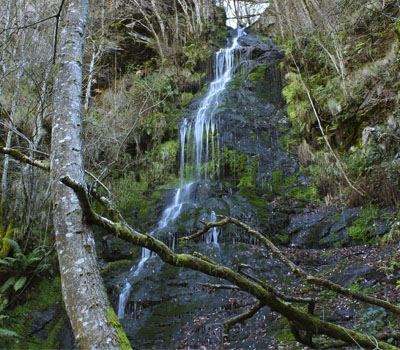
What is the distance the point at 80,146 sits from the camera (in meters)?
2.29

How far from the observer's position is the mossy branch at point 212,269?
178 centimetres

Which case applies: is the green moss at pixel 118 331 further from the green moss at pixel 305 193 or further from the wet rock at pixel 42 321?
the green moss at pixel 305 193

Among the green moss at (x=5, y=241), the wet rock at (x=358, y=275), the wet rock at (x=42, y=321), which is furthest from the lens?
the green moss at (x=5, y=241)

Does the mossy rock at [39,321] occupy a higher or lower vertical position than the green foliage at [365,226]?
lower

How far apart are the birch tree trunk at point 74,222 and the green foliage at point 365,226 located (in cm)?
690

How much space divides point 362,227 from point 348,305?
10.1ft

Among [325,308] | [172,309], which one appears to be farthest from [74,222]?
[172,309]

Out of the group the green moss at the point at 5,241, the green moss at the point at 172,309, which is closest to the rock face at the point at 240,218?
the green moss at the point at 172,309

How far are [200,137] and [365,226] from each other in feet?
23.4

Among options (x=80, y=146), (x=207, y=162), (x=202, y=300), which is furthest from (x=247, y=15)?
(x=80, y=146)

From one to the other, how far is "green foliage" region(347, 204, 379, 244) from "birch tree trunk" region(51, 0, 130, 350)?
6.90m

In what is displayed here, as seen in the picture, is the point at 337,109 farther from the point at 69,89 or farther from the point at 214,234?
the point at 69,89

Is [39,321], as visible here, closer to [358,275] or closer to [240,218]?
[240,218]

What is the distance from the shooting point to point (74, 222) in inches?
74.4
